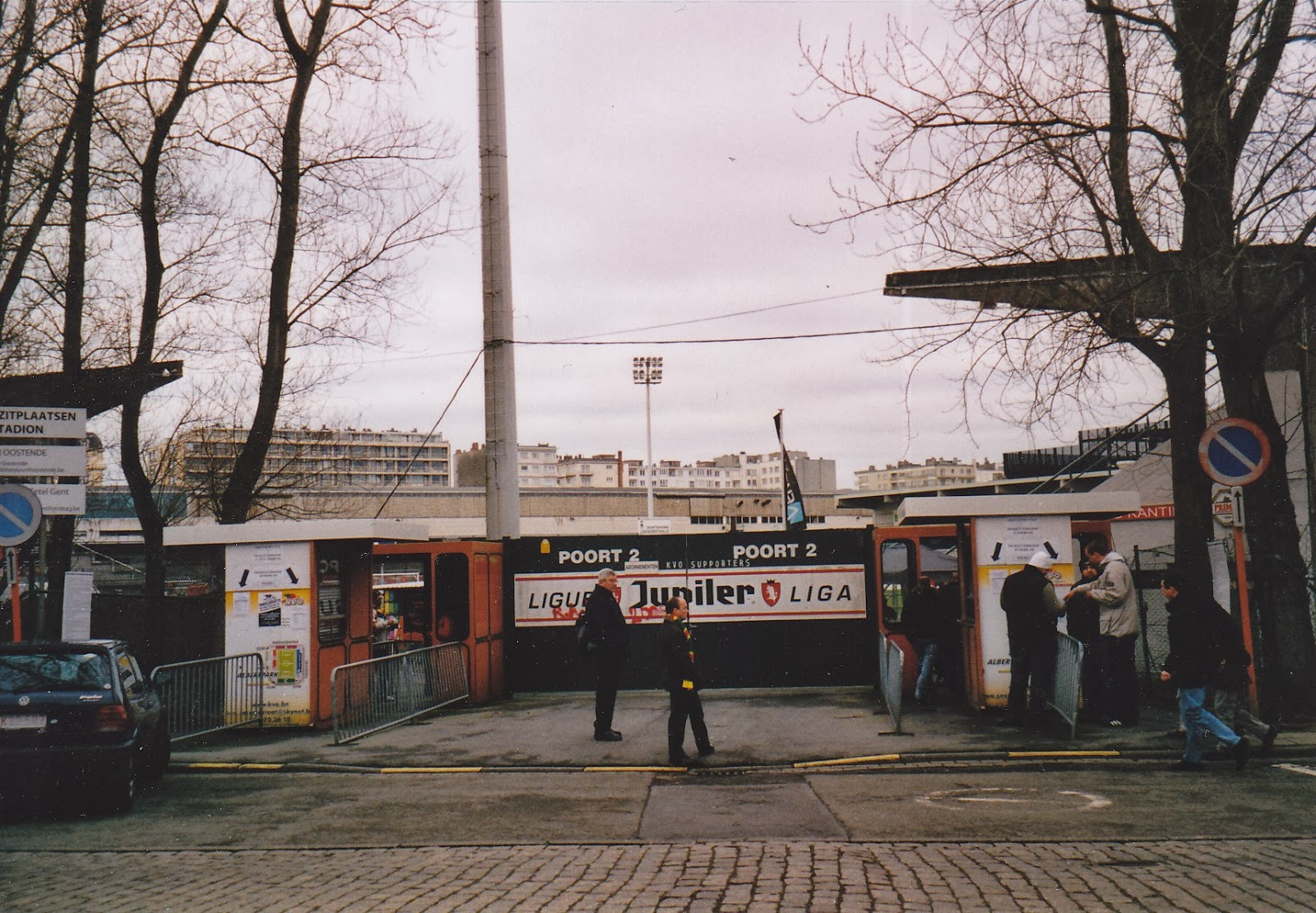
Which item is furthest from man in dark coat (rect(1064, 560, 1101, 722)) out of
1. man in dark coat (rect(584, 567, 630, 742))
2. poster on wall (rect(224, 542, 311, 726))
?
poster on wall (rect(224, 542, 311, 726))

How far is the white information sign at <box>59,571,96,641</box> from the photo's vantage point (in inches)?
500

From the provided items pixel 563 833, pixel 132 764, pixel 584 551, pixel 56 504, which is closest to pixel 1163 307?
pixel 563 833

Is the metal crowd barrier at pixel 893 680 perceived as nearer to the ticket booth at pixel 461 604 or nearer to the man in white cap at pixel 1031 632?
the man in white cap at pixel 1031 632

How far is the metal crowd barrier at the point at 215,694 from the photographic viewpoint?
13141 mm

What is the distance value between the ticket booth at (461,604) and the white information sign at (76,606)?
4.48 m

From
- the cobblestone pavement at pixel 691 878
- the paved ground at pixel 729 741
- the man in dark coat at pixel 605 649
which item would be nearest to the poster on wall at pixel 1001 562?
the paved ground at pixel 729 741

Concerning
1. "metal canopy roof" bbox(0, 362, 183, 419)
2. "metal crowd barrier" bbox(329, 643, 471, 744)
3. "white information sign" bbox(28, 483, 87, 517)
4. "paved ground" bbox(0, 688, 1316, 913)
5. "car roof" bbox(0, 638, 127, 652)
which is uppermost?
"metal canopy roof" bbox(0, 362, 183, 419)

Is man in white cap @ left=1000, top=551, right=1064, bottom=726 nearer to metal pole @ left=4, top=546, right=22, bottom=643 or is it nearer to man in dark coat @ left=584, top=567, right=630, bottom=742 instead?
man in dark coat @ left=584, top=567, right=630, bottom=742

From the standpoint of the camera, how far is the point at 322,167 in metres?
19.7

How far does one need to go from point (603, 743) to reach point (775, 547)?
6.06 m

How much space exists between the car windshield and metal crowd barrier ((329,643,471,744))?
312 cm

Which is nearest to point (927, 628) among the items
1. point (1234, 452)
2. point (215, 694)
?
point (1234, 452)

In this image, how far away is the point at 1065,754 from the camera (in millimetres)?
10836

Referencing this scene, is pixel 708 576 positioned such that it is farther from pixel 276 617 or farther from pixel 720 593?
pixel 276 617
